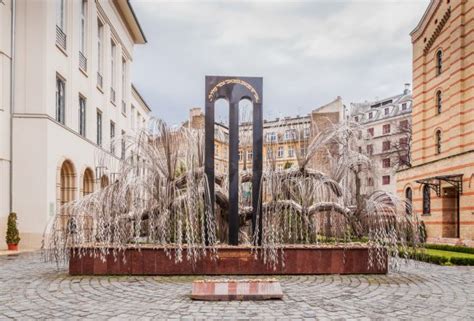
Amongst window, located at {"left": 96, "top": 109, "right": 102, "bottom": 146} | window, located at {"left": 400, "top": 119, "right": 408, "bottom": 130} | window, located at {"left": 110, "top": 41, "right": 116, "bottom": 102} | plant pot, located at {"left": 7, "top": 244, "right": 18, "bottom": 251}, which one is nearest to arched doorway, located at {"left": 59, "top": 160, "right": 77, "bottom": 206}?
plant pot, located at {"left": 7, "top": 244, "right": 18, "bottom": 251}

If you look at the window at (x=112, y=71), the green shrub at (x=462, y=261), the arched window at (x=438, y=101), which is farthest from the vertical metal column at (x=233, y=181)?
the arched window at (x=438, y=101)

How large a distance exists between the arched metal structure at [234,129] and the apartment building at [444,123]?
13.2 m

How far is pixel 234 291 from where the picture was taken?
777 cm

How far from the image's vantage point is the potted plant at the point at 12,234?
53.3 feet

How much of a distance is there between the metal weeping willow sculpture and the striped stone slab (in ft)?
7.65

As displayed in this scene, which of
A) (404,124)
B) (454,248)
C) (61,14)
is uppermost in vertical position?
(61,14)

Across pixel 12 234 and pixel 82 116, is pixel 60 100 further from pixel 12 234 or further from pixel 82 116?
pixel 12 234

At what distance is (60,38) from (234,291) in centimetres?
1599

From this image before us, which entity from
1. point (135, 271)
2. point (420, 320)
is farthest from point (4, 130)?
point (420, 320)

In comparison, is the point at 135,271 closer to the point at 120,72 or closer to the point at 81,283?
the point at 81,283

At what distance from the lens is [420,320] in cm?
653

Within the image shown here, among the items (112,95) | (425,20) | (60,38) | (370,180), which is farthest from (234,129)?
(425,20)

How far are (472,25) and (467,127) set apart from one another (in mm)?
5135

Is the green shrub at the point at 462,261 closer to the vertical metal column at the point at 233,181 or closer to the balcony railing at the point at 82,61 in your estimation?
the vertical metal column at the point at 233,181
